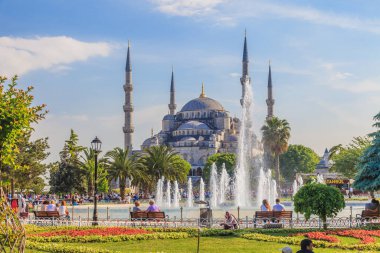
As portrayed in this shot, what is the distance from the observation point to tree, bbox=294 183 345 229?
1633 centimetres

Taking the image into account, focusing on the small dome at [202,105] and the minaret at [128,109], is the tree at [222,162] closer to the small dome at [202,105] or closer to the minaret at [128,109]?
the minaret at [128,109]

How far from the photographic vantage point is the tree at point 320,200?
16328 millimetres

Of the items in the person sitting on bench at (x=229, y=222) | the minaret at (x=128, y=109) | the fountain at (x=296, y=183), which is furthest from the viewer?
the minaret at (x=128, y=109)

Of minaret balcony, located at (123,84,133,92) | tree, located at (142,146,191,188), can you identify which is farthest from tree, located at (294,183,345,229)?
minaret balcony, located at (123,84,133,92)

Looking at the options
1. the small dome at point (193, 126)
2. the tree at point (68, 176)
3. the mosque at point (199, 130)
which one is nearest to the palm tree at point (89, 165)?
the tree at point (68, 176)

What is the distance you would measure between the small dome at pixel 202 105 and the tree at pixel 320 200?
9297 centimetres

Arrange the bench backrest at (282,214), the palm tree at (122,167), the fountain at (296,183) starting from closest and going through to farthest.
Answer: the bench backrest at (282,214), the palm tree at (122,167), the fountain at (296,183)

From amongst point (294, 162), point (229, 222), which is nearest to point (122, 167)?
point (229, 222)

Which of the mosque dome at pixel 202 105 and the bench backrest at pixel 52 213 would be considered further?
the mosque dome at pixel 202 105

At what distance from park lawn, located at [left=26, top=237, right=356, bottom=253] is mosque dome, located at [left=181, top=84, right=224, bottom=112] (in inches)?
3759

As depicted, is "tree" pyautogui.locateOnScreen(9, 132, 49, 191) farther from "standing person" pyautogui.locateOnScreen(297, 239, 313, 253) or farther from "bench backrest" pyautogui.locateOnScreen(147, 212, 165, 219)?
"standing person" pyautogui.locateOnScreen(297, 239, 313, 253)

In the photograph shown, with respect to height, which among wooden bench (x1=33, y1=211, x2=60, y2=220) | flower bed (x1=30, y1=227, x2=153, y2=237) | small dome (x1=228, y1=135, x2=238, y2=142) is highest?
small dome (x1=228, y1=135, x2=238, y2=142)

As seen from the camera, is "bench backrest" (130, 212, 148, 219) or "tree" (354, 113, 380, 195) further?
"tree" (354, 113, 380, 195)

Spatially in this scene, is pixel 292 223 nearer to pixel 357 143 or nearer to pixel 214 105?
pixel 357 143
